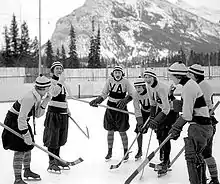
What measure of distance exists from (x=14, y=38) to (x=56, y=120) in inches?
1238

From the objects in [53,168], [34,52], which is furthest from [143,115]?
[34,52]

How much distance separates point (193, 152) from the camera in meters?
3.23

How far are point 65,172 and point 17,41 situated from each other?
3196 centimetres

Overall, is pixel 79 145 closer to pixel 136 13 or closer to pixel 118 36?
pixel 118 36

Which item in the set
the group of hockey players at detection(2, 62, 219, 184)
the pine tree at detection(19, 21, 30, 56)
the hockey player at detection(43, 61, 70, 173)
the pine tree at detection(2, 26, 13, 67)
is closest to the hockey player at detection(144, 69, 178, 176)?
the group of hockey players at detection(2, 62, 219, 184)

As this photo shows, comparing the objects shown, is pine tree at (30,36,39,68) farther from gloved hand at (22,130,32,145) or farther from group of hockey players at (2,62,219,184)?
gloved hand at (22,130,32,145)

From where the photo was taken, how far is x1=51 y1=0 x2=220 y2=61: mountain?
432 ft

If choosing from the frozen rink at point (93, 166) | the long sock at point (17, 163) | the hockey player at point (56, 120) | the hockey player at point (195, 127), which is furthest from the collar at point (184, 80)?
the long sock at point (17, 163)

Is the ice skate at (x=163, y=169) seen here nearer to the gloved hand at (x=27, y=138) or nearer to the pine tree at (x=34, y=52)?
the gloved hand at (x=27, y=138)

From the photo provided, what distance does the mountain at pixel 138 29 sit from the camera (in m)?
132

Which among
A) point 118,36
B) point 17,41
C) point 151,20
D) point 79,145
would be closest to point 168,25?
point 151,20

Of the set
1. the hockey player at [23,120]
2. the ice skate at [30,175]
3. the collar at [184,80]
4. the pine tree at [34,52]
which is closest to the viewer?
the collar at [184,80]

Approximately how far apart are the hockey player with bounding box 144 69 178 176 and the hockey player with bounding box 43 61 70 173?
113 cm

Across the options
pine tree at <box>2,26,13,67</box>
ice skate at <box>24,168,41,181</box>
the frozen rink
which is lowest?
the frozen rink
